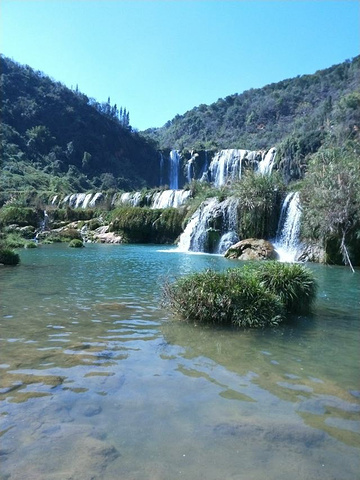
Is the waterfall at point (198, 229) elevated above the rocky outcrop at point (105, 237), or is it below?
above

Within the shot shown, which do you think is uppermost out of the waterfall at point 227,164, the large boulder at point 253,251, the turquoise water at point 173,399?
the waterfall at point 227,164

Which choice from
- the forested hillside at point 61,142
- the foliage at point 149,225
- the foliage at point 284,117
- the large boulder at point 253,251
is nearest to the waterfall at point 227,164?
the foliage at point 284,117

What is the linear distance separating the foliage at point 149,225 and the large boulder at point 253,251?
17.3 m

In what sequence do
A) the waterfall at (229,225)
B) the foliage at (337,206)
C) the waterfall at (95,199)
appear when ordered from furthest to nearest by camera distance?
the waterfall at (95,199) → the waterfall at (229,225) → the foliage at (337,206)

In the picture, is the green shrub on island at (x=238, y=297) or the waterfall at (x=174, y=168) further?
the waterfall at (x=174, y=168)

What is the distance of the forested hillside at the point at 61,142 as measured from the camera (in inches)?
3725

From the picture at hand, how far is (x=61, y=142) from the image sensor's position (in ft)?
357

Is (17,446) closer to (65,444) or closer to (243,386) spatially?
(65,444)

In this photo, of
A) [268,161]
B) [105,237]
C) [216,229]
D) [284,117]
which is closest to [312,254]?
[216,229]

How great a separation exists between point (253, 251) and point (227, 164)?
4784cm

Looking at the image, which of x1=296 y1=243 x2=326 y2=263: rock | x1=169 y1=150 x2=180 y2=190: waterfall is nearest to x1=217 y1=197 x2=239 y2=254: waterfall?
x1=296 y1=243 x2=326 y2=263: rock

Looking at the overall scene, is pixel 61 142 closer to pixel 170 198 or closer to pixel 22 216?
pixel 22 216

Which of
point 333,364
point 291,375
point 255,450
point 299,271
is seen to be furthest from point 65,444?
point 299,271

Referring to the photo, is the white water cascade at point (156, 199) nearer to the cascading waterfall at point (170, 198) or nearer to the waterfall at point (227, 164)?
the cascading waterfall at point (170, 198)
